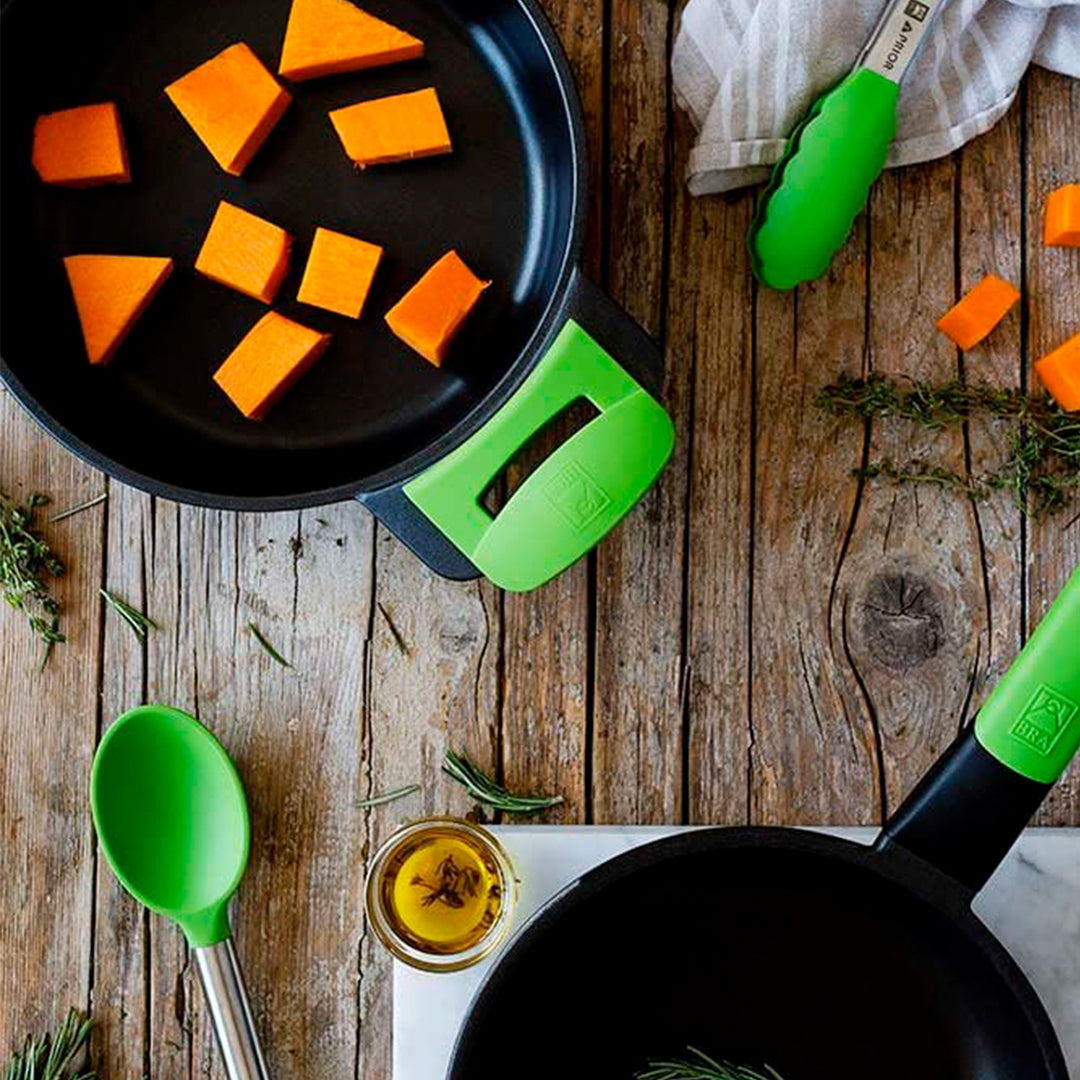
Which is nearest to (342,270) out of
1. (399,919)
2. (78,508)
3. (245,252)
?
(245,252)

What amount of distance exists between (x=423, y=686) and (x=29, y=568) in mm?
387

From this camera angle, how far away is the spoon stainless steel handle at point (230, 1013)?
139 cm

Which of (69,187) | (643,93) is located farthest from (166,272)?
(643,93)

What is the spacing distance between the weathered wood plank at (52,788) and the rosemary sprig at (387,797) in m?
0.26

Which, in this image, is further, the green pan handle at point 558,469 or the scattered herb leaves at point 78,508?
the scattered herb leaves at point 78,508

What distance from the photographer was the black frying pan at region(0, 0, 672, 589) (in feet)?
4.79

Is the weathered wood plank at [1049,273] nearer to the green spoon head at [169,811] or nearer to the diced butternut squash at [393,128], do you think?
the diced butternut squash at [393,128]

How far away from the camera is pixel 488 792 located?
1445 mm

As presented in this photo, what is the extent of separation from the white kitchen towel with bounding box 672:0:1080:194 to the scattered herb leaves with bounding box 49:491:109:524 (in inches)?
25.0

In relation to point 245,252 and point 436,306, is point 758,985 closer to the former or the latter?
point 436,306

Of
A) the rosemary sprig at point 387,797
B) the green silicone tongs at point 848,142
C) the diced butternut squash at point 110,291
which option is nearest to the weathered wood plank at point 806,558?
the green silicone tongs at point 848,142

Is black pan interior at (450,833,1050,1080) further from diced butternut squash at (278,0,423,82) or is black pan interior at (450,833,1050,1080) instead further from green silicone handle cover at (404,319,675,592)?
diced butternut squash at (278,0,423,82)

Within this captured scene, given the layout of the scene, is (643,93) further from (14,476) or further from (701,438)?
(14,476)

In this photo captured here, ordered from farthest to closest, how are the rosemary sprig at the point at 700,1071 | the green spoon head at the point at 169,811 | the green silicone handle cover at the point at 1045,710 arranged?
the green spoon head at the point at 169,811
the rosemary sprig at the point at 700,1071
the green silicone handle cover at the point at 1045,710
